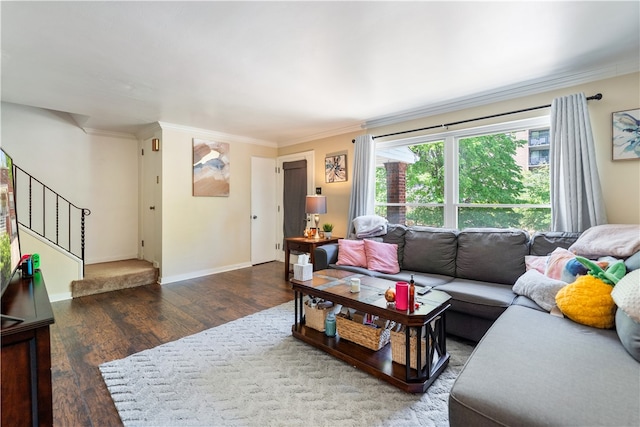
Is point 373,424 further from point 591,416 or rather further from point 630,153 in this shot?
point 630,153

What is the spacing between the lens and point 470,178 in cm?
341

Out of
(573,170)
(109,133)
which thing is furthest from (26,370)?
(109,133)

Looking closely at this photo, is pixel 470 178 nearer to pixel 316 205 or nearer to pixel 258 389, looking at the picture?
pixel 316 205

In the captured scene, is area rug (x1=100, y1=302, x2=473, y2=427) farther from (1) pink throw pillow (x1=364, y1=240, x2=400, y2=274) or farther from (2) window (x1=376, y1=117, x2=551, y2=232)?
(2) window (x1=376, y1=117, x2=551, y2=232)

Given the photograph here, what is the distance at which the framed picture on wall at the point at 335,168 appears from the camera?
452 centimetres

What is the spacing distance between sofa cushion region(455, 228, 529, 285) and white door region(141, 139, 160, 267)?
412 cm

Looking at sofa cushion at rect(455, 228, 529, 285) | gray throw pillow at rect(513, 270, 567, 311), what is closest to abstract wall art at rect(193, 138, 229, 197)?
sofa cushion at rect(455, 228, 529, 285)

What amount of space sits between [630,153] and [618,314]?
1727 mm

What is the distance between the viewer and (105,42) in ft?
6.77

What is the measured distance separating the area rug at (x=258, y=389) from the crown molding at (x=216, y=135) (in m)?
3.09

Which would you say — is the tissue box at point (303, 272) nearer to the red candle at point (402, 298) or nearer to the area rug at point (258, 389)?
the area rug at point (258, 389)

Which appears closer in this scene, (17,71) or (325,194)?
(17,71)

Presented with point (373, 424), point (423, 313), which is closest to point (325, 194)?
point (423, 313)

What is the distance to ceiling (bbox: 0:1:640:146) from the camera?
1770 millimetres
